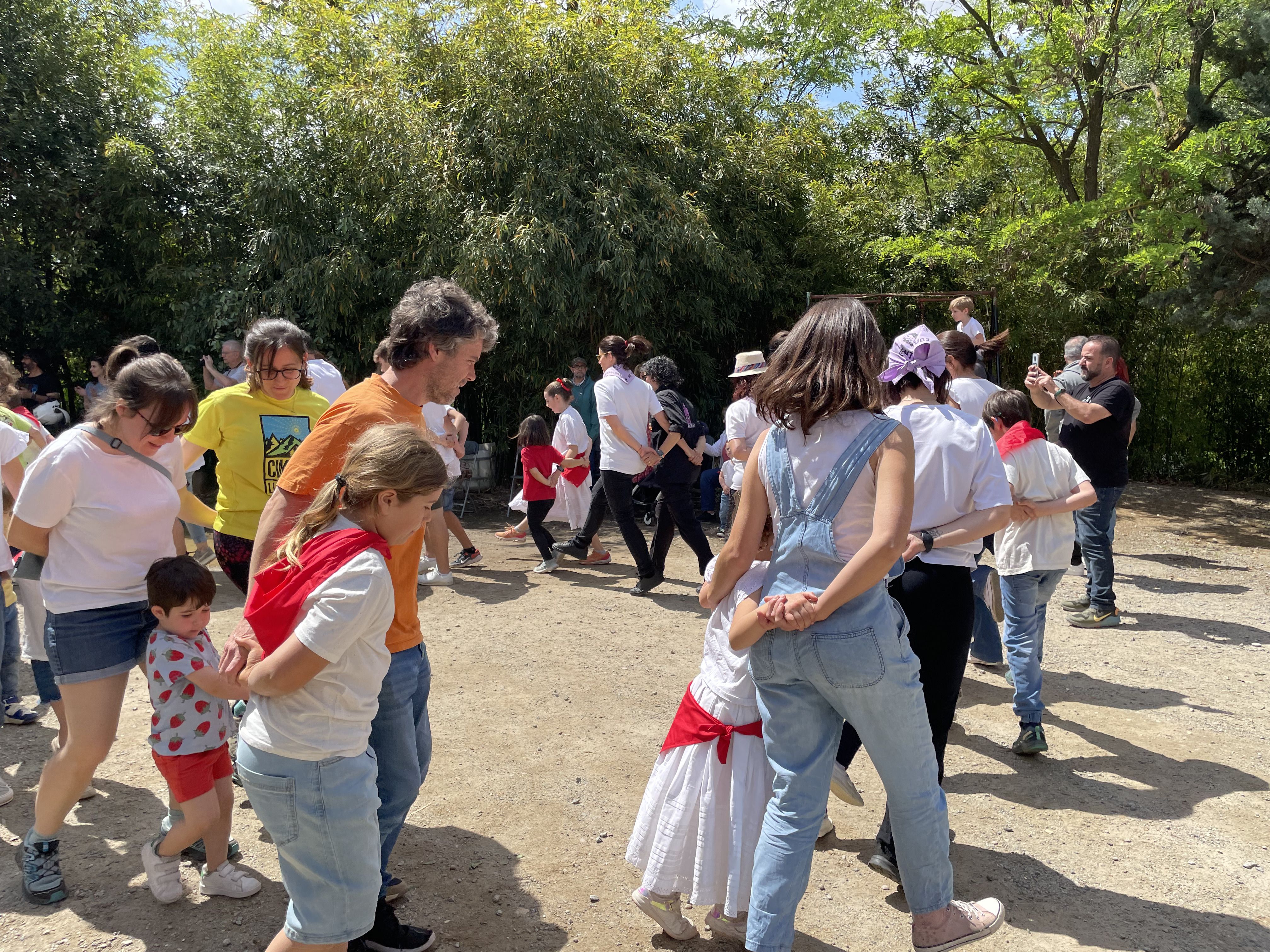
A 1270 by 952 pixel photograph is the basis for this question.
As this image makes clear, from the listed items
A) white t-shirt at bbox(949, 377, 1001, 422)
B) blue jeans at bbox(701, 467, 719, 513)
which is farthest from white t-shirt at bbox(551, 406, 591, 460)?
white t-shirt at bbox(949, 377, 1001, 422)

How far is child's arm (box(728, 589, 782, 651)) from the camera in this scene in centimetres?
221

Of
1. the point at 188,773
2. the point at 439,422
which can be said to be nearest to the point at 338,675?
the point at 188,773

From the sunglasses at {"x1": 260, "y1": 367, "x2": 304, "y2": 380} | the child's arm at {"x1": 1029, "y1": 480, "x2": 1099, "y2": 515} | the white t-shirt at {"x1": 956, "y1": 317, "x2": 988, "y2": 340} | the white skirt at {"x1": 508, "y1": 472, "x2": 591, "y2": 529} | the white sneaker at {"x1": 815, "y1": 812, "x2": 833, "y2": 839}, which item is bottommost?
the white sneaker at {"x1": 815, "y1": 812, "x2": 833, "y2": 839}

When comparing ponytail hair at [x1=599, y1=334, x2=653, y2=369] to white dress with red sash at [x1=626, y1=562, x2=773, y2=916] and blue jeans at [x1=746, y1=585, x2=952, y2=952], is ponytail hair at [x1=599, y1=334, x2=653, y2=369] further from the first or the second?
blue jeans at [x1=746, y1=585, x2=952, y2=952]

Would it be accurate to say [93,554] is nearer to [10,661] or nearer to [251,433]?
[251,433]

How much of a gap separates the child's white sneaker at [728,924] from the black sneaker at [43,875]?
2.02 m

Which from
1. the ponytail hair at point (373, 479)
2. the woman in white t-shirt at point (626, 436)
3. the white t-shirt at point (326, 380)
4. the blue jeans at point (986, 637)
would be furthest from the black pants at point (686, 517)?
the ponytail hair at point (373, 479)

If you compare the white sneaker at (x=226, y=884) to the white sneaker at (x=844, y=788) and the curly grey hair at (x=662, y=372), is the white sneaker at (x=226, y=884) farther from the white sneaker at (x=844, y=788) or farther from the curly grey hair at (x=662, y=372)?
the curly grey hair at (x=662, y=372)

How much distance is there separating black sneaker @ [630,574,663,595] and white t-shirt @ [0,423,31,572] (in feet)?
13.1

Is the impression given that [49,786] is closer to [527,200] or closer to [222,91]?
[527,200]

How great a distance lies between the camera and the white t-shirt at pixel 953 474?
286cm

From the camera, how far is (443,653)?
5254mm

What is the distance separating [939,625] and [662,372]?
4.02 m

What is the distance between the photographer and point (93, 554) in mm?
2754
